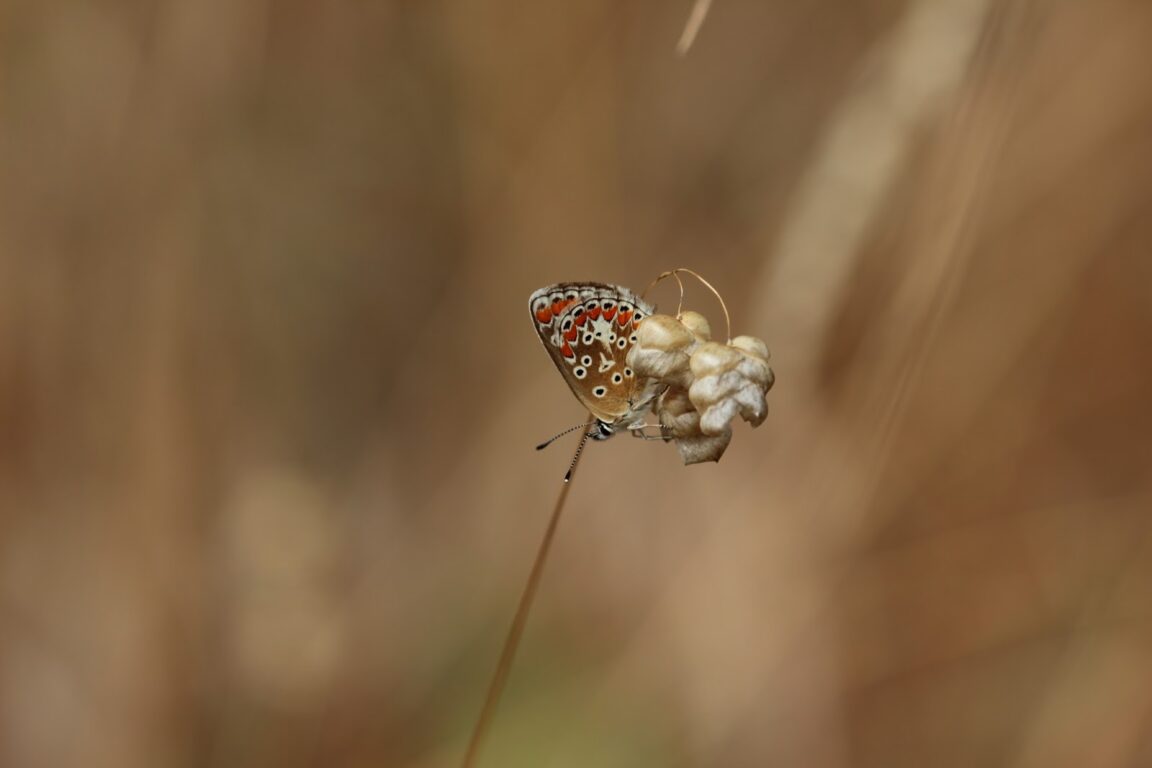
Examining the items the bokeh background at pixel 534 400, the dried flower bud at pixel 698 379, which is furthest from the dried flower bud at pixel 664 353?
the bokeh background at pixel 534 400

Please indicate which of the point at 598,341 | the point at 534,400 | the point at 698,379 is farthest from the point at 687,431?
the point at 534,400

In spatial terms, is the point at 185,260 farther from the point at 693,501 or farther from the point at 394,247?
the point at 693,501

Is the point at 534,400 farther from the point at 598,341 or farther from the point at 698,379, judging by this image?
the point at 698,379

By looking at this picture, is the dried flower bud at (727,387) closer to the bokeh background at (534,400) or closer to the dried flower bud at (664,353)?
the dried flower bud at (664,353)

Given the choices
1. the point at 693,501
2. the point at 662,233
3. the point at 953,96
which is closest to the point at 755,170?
the point at 662,233

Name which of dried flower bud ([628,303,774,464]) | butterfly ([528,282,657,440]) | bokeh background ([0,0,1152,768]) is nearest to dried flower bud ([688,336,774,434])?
dried flower bud ([628,303,774,464])

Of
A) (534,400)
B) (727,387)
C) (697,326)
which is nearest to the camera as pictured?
(727,387)
